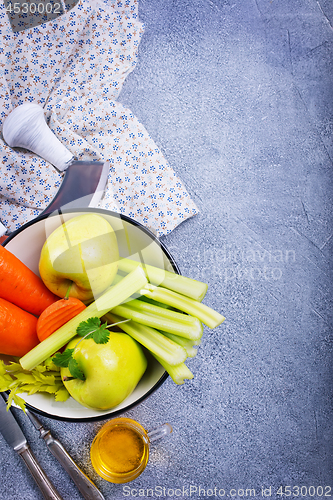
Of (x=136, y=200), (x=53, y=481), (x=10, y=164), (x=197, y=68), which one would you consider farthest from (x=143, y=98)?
(x=53, y=481)

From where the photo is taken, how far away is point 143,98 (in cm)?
84

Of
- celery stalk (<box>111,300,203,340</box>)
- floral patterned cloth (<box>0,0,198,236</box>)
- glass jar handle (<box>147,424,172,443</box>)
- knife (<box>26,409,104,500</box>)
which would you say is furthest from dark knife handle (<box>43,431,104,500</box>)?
floral patterned cloth (<box>0,0,198,236</box>)

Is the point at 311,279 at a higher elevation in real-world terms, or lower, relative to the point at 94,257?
lower

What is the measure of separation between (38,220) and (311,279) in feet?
2.08

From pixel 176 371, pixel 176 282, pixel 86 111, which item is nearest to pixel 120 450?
pixel 176 371

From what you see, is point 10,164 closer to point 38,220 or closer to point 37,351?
point 38,220

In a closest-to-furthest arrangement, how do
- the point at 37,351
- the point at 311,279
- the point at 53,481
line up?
the point at 37,351 < the point at 53,481 < the point at 311,279

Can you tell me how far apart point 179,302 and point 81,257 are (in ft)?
0.57

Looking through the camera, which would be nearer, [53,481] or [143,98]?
[53,481]

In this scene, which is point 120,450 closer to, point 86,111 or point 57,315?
point 57,315

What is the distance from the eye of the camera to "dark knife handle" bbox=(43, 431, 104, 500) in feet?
2.25

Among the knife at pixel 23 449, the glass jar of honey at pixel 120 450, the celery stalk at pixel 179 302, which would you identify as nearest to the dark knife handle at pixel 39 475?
the knife at pixel 23 449

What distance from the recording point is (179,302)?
1.82ft

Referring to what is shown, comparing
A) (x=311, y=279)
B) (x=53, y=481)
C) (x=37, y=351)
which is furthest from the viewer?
(x=311, y=279)
